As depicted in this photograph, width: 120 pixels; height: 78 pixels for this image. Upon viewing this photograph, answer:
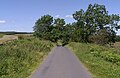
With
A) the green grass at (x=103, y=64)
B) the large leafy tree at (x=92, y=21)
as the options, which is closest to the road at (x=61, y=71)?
the green grass at (x=103, y=64)

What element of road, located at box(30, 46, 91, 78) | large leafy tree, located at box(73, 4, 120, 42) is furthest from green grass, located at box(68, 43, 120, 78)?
large leafy tree, located at box(73, 4, 120, 42)

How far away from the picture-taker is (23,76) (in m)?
15.7

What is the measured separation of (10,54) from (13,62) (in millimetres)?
4389

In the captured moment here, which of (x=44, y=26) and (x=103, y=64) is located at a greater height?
(x=44, y=26)

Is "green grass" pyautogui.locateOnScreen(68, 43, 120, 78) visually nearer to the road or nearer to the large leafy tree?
the road

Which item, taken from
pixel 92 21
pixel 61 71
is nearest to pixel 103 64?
pixel 61 71

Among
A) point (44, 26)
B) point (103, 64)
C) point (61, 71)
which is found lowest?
point (103, 64)

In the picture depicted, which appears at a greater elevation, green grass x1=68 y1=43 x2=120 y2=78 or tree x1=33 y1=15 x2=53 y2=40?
tree x1=33 y1=15 x2=53 y2=40

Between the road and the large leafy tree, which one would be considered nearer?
the road

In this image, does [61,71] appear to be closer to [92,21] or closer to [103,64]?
[103,64]

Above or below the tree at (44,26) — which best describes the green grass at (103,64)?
below

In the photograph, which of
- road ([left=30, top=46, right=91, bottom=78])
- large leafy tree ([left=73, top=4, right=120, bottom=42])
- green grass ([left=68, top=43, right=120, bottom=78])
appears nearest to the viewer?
road ([left=30, top=46, right=91, bottom=78])

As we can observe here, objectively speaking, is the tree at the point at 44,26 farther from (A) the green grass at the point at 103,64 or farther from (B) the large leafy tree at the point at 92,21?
(A) the green grass at the point at 103,64

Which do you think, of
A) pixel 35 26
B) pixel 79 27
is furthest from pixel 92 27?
pixel 35 26
